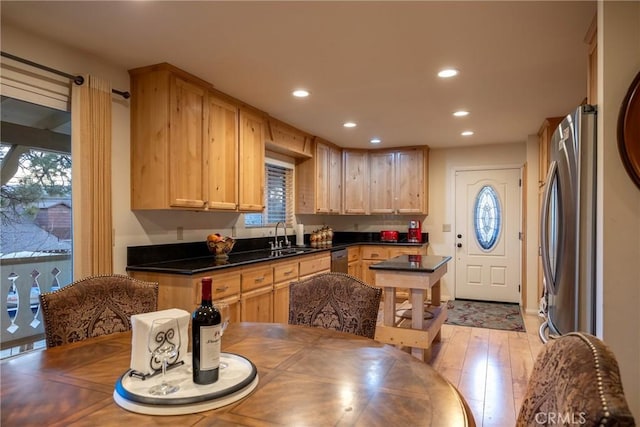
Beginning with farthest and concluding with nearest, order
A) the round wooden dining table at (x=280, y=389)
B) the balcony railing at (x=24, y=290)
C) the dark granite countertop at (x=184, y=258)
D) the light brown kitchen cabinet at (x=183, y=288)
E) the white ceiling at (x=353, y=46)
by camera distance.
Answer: the dark granite countertop at (x=184, y=258) < the light brown kitchen cabinet at (x=183, y=288) < the balcony railing at (x=24, y=290) < the white ceiling at (x=353, y=46) < the round wooden dining table at (x=280, y=389)

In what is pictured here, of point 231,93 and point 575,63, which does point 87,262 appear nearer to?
point 231,93

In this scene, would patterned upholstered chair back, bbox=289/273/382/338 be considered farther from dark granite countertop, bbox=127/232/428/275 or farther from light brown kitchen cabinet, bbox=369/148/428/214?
light brown kitchen cabinet, bbox=369/148/428/214

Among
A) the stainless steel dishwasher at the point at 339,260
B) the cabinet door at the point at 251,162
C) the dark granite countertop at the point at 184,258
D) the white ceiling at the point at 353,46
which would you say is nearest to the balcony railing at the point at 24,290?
the dark granite countertop at the point at 184,258

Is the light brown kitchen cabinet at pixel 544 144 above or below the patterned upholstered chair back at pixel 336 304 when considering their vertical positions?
above

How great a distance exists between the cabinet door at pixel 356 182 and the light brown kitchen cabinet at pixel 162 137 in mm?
3277

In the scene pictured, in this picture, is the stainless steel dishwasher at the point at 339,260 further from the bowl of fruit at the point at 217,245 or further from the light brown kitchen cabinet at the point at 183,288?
the light brown kitchen cabinet at the point at 183,288

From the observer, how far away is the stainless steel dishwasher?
491 cm

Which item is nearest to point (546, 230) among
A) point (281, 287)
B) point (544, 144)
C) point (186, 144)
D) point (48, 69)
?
point (281, 287)

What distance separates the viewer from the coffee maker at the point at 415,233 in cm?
596

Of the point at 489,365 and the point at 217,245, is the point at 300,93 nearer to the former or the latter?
the point at 217,245

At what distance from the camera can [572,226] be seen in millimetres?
2006

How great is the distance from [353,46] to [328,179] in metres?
3.21

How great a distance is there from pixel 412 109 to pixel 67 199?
3079 mm

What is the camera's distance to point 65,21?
2.22 meters
